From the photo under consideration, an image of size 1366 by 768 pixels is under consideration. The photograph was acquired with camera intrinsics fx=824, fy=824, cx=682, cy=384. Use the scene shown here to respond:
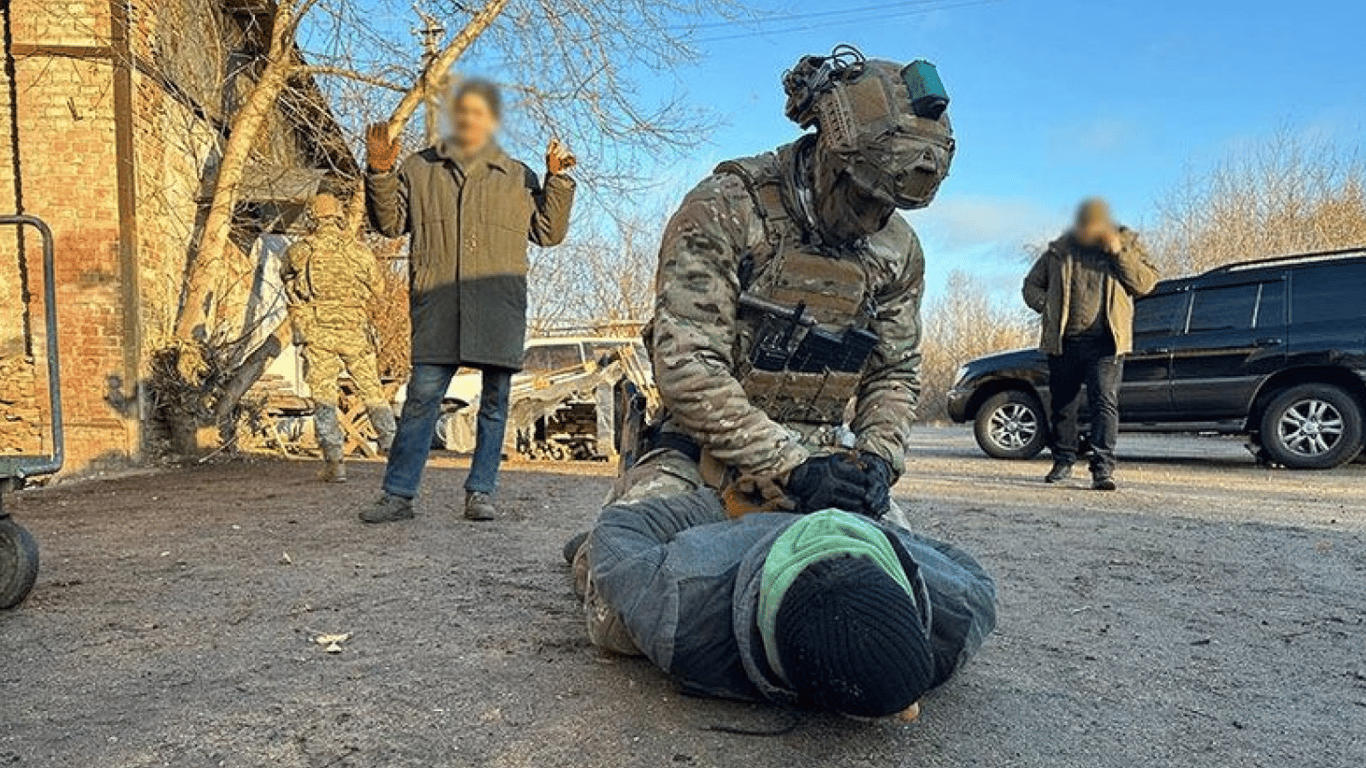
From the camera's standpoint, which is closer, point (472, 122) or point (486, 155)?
point (472, 122)

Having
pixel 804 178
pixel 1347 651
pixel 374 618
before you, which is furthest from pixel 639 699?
pixel 1347 651

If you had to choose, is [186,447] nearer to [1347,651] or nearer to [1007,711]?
[1007,711]

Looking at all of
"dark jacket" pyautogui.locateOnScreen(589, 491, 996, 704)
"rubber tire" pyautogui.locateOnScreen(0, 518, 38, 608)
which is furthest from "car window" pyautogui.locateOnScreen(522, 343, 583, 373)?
"dark jacket" pyautogui.locateOnScreen(589, 491, 996, 704)

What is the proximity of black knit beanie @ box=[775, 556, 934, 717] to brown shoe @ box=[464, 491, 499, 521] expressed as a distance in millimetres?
2965

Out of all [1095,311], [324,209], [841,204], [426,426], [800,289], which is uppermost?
[324,209]

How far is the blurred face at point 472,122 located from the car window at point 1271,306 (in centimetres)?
734

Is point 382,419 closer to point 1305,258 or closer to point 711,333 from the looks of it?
point 711,333

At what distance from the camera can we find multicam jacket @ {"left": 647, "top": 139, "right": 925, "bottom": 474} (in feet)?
7.34

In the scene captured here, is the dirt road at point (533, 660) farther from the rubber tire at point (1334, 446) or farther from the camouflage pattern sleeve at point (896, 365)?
the rubber tire at point (1334, 446)

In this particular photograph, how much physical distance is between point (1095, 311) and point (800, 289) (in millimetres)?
4342

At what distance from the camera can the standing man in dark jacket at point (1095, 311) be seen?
580cm

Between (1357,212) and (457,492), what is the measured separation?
26.0m

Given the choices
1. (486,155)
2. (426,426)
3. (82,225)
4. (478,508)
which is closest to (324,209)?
(82,225)

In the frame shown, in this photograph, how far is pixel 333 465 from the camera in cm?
582
